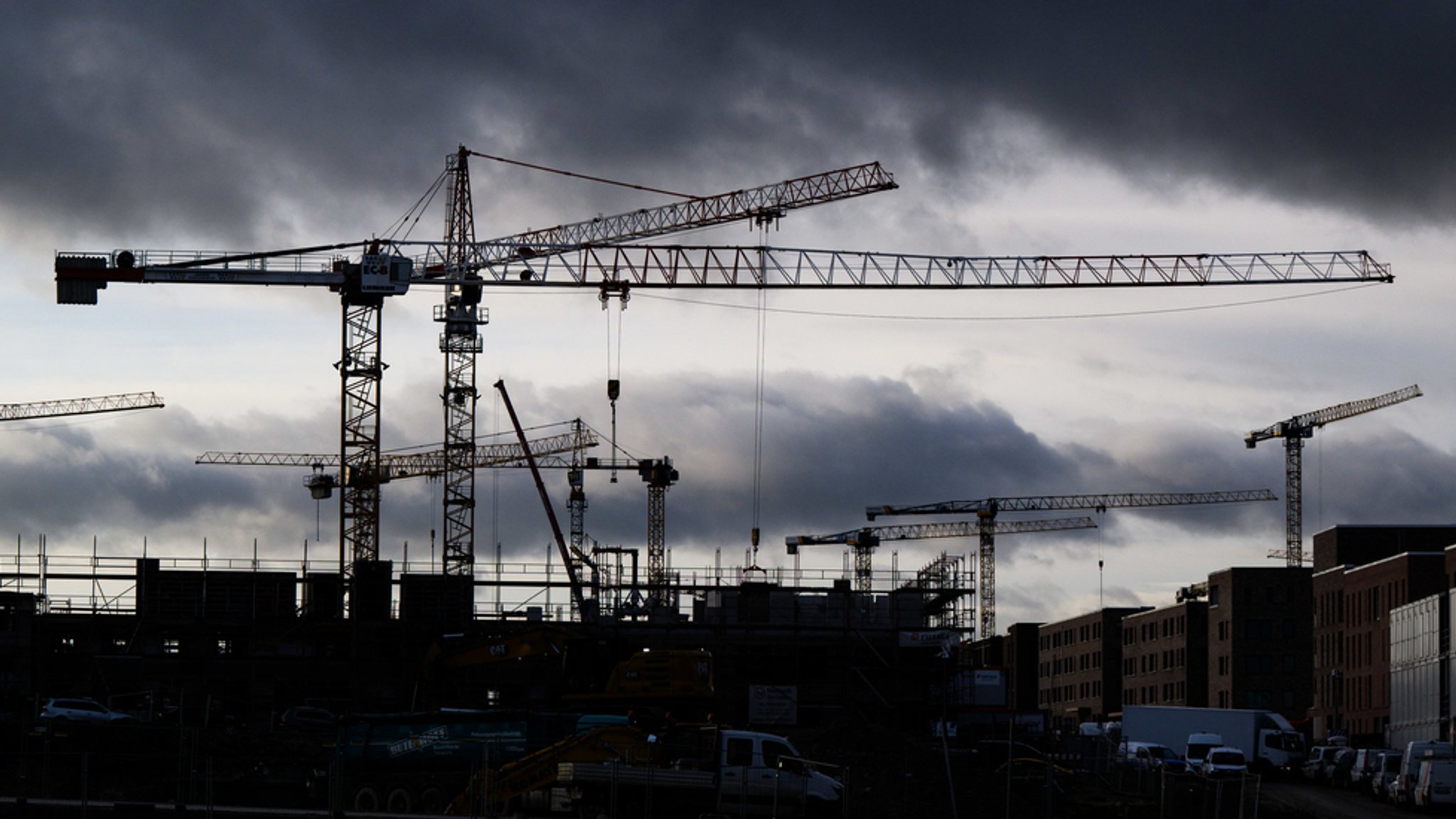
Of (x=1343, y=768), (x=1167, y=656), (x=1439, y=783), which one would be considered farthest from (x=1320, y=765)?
(x=1167, y=656)

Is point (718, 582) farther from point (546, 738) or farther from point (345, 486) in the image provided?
point (546, 738)

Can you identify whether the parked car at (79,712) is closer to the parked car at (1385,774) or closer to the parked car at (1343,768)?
the parked car at (1385,774)

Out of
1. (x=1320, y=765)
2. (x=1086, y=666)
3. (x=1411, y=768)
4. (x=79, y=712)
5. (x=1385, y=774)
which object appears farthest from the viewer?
(x=1086, y=666)

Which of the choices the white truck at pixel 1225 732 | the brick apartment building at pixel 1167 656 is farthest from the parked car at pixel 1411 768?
the brick apartment building at pixel 1167 656

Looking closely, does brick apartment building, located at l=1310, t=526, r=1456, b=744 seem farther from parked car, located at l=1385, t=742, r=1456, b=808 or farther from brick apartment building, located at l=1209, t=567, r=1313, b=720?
parked car, located at l=1385, t=742, r=1456, b=808

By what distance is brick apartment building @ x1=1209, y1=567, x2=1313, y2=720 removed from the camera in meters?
145

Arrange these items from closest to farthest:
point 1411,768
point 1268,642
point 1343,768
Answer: point 1411,768, point 1343,768, point 1268,642

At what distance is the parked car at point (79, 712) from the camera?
5972cm

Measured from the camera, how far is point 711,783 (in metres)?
39.0

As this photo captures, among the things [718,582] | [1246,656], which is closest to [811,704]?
[718,582]

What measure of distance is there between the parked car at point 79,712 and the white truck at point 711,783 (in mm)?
24707

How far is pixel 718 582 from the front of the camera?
83.8 meters

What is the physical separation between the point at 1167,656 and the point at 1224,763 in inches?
4025

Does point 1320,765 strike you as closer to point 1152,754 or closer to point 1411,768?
point 1152,754
